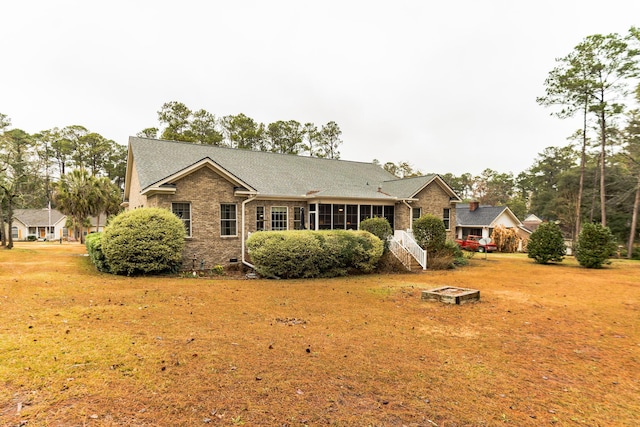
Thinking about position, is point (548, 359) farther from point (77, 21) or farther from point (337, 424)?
point (77, 21)

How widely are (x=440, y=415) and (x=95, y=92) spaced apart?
116 feet

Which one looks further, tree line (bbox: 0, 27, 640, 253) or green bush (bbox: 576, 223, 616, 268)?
tree line (bbox: 0, 27, 640, 253)

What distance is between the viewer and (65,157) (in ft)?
169

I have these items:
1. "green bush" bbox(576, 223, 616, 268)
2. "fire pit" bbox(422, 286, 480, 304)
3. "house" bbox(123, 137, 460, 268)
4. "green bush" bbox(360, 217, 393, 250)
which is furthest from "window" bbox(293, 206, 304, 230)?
"green bush" bbox(576, 223, 616, 268)

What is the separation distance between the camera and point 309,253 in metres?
12.9

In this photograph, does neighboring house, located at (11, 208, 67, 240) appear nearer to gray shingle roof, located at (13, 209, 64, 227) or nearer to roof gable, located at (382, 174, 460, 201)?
gray shingle roof, located at (13, 209, 64, 227)

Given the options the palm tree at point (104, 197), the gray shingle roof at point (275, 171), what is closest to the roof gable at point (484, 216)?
the gray shingle roof at point (275, 171)

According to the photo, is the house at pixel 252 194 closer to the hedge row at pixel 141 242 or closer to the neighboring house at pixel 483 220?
the hedge row at pixel 141 242

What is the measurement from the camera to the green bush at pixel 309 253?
1270cm

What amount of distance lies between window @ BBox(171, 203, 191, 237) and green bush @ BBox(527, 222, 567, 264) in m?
20.1

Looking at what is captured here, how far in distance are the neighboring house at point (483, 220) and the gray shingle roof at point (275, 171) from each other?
623 inches

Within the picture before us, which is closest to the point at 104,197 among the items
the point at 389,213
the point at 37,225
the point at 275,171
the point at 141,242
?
the point at 275,171

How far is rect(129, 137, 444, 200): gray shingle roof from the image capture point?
1639cm

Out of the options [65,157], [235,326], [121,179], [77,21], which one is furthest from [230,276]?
[65,157]
